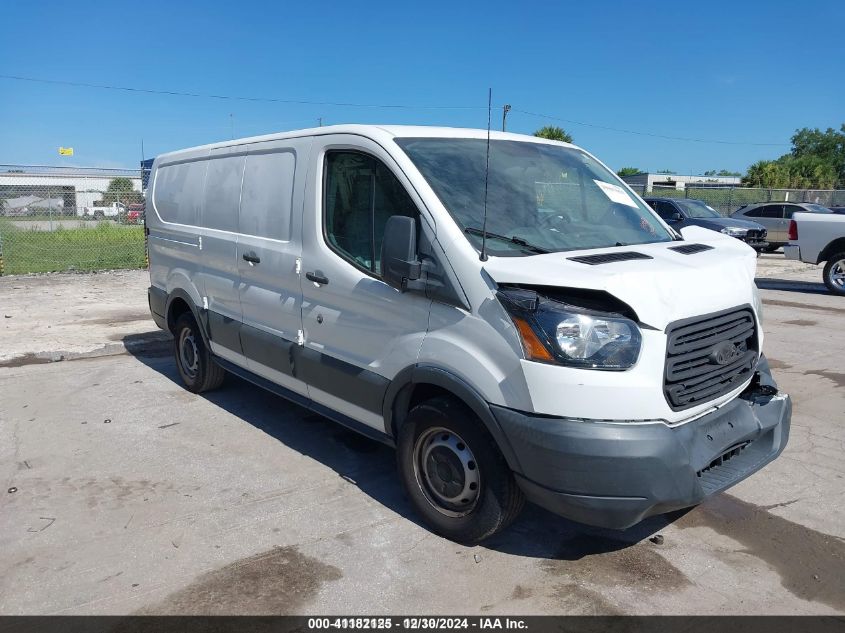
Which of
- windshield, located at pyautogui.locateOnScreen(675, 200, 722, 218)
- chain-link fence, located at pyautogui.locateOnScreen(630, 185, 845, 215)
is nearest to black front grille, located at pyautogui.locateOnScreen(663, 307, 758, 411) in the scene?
windshield, located at pyautogui.locateOnScreen(675, 200, 722, 218)

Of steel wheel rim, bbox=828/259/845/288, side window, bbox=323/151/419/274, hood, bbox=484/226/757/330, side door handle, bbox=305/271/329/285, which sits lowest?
steel wheel rim, bbox=828/259/845/288

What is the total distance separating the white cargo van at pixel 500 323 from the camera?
9.97 ft

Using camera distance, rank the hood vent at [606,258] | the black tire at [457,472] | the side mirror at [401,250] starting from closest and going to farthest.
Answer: the hood vent at [606,258] < the black tire at [457,472] < the side mirror at [401,250]

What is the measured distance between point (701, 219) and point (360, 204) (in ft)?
51.4

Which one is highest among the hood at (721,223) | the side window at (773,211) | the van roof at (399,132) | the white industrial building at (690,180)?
the white industrial building at (690,180)

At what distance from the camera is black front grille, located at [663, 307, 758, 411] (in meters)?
3.15

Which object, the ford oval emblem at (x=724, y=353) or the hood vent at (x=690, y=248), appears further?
the hood vent at (x=690, y=248)

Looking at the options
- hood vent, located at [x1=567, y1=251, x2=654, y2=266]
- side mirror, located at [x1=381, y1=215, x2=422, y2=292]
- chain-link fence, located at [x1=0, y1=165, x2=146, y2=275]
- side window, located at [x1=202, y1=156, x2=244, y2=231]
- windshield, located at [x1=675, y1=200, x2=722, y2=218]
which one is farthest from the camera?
windshield, located at [x1=675, y1=200, x2=722, y2=218]

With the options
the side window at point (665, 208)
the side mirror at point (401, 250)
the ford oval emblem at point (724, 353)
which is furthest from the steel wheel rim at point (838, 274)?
the side mirror at point (401, 250)

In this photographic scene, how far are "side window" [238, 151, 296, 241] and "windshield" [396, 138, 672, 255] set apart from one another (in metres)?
1.11

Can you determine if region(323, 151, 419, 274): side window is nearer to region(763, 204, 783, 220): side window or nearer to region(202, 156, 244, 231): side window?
region(202, 156, 244, 231): side window

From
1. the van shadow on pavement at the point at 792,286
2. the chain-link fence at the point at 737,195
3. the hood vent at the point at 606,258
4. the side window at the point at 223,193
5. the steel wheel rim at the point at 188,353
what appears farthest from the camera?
the chain-link fence at the point at 737,195

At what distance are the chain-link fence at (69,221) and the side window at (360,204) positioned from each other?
12.6 meters

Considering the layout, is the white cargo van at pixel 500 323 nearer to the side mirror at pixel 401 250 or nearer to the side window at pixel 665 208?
the side mirror at pixel 401 250
